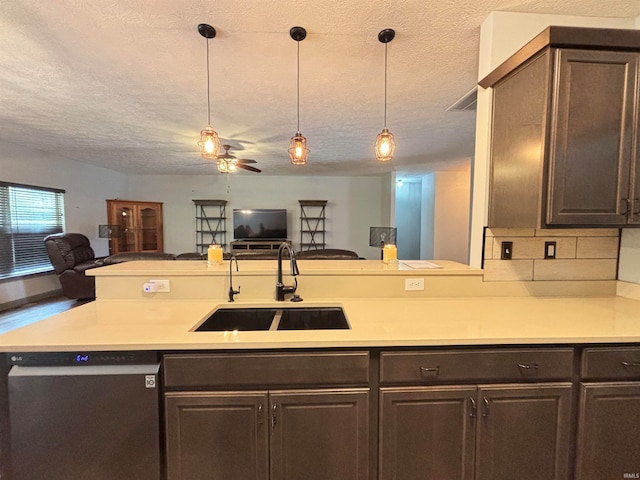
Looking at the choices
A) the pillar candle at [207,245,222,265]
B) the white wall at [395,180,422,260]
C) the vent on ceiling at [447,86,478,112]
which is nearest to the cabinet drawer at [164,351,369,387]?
the pillar candle at [207,245,222,265]

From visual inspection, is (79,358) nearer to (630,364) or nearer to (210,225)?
(630,364)

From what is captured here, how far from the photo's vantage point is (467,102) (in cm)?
270

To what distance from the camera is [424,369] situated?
1249mm

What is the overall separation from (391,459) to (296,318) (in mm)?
859

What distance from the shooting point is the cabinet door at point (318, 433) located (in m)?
1.24

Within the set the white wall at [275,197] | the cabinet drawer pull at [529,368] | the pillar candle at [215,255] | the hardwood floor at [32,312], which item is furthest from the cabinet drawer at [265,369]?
the white wall at [275,197]

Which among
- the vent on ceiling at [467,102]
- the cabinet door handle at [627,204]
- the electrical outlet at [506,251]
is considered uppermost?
the vent on ceiling at [467,102]

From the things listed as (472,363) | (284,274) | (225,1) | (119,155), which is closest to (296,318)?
(284,274)

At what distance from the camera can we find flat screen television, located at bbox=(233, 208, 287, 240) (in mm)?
6957

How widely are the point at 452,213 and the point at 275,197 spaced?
4.17 m

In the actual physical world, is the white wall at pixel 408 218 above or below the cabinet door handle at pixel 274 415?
above

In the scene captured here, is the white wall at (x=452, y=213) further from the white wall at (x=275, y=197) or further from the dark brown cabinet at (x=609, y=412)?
the dark brown cabinet at (x=609, y=412)

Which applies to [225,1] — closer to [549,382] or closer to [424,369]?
[424,369]

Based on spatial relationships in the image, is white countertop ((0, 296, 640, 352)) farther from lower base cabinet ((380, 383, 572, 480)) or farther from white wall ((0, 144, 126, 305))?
white wall ((0, 144, 126, 305))
